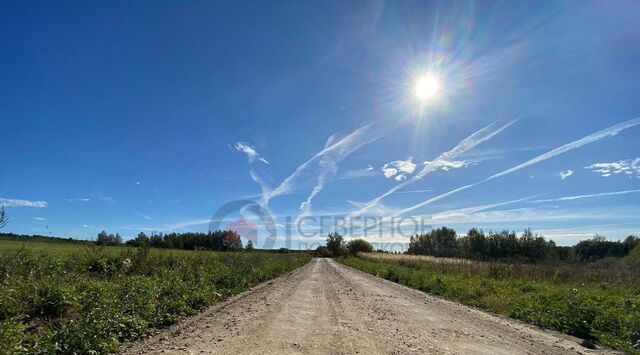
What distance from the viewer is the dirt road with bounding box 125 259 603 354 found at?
6652 mm

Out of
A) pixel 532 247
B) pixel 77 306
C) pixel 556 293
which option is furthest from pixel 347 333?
pixel 532 247

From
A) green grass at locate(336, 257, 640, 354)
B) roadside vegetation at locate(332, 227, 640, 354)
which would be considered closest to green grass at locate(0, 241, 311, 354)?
roadside vegetation at locate(332, 227, 640, 354)

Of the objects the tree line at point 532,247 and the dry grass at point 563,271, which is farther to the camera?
the tree line at point 532,247

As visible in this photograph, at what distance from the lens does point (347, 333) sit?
7.87m

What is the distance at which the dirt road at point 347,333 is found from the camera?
6652mm

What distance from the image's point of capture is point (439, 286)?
19562mm

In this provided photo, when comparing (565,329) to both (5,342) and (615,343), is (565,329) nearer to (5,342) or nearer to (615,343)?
(615,343)

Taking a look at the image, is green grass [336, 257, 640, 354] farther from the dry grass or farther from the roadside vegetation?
the dry grass

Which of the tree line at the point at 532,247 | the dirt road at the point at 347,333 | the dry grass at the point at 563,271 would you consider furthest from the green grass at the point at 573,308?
the tree line at the point at 532,247

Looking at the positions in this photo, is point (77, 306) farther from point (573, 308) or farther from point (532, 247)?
point (532, 247)

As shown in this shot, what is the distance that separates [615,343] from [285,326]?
7.55 m

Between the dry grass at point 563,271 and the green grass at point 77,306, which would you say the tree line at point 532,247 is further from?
the green grass at point 77,306

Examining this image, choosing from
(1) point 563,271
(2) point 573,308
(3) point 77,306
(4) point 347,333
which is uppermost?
(1) point 563,271

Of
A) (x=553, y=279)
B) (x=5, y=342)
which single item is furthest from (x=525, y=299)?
(x=5, y=342)
